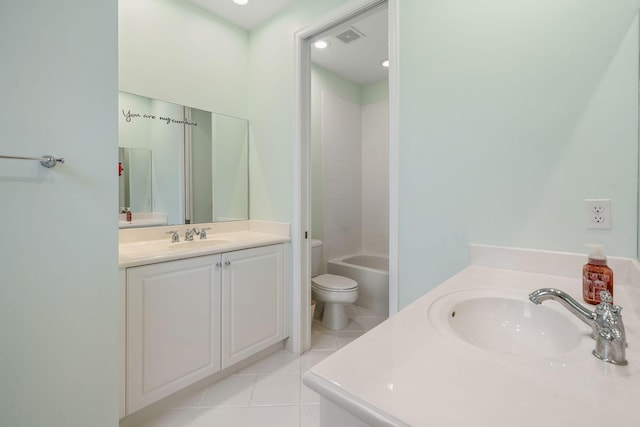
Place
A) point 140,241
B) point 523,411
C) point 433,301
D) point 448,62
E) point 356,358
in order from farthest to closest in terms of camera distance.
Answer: point 140,241 → point 448,62 → point 433,301 → point 356,358 → point 523,411

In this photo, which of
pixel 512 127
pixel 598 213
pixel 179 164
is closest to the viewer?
pixel 598 213

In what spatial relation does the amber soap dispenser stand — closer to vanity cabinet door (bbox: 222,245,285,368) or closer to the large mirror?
vanity cabinet door (bbox: 222,245,285,368)

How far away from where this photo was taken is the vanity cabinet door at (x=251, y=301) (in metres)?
1.77

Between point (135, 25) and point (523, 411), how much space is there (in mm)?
2500

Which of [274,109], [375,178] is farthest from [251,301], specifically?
[375,178]

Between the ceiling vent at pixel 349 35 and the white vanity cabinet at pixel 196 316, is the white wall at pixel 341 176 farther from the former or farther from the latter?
the white vanity cabinet at pixel 196 316

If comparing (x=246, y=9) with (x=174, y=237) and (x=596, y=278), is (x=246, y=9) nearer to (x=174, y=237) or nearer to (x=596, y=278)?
(x=174, y=237)

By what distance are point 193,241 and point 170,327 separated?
0.66m

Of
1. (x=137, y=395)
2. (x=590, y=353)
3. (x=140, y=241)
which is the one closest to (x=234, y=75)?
(x=140, y=241)

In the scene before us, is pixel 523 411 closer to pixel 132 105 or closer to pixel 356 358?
pixel 356 358

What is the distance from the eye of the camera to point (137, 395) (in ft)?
4.58

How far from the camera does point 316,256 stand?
9.52ft

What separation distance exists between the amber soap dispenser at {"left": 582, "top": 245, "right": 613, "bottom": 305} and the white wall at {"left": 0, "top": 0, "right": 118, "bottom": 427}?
1654mm

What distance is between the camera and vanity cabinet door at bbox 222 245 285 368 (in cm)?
177
